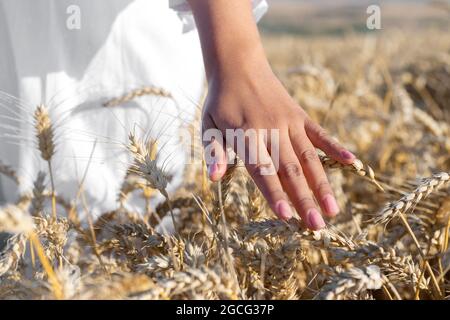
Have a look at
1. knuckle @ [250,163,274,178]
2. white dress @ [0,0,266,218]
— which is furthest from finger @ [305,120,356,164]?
white dress @ [0,0,266,218]

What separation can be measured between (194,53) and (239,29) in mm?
612

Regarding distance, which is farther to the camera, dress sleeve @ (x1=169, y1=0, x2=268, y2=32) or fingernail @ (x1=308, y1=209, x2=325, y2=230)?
dress sleeve @ (x1=169, y1=0, x2=268, y2=32)

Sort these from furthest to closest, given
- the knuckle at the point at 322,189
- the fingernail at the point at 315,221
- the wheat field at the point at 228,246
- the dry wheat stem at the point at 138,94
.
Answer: the dry wheat stem at the point at 138,94, the knuckle at the point at 322,189, the fingernail at the point at 315,221, the wheat field at the point at 228,246

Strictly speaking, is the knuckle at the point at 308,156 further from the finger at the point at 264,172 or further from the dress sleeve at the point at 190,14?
the dress sleeve at the point at 190,14

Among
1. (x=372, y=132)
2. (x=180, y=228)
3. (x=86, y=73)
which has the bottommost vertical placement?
(x=180, y=228)

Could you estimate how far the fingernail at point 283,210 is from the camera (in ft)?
3.00

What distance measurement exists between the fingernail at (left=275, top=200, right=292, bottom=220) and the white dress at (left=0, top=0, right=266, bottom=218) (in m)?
0.47

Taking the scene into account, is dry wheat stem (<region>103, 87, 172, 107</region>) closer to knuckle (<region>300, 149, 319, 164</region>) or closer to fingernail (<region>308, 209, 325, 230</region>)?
knuckle (<region>300, 149, 319, 164</region>)

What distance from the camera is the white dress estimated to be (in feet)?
4.63

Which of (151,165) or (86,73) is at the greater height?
(86,73)

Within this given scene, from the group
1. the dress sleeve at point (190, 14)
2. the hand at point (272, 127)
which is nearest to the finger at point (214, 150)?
the hand at point (272, 127)

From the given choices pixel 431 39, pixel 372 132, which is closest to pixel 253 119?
pixel 372 132

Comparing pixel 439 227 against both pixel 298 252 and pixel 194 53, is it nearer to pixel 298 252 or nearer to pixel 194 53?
pixel 298 252
